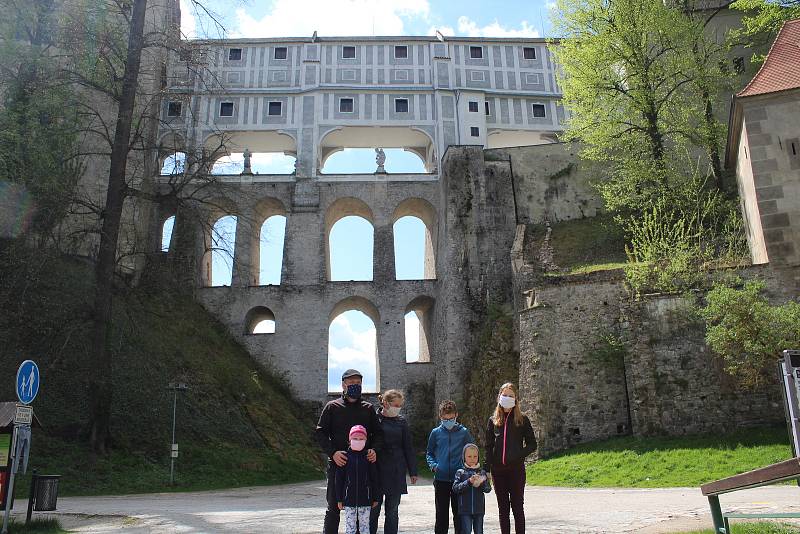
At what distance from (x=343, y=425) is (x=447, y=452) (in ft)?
4.28

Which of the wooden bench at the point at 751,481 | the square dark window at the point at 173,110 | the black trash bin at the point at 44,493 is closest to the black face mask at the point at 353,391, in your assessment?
the wooden bench at the point at 751,481

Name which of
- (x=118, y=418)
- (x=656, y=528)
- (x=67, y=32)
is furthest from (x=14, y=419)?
(x=67, y=32)

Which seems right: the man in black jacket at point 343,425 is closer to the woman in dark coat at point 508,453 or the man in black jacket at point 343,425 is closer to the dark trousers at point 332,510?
the dark trousers at point 332,510

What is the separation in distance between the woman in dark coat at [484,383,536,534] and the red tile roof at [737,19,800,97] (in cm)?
1583

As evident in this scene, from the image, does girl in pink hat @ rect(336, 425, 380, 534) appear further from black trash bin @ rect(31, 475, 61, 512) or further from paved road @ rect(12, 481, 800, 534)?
black trash bin @ rect(31, 475, 61, 512)

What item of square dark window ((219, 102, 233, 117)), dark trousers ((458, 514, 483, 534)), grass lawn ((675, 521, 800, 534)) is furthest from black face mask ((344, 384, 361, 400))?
square dark window ((219, 102, 233, 117))

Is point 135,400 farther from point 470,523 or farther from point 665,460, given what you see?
point 470,523

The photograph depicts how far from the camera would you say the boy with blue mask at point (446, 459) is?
732 centimetres

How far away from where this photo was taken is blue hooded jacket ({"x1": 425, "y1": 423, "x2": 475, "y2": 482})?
7.38m

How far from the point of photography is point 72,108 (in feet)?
74.2

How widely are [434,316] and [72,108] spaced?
19.5 metres

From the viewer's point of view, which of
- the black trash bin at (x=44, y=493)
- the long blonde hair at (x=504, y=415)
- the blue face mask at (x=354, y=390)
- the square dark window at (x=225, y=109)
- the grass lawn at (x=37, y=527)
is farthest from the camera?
the square dark window at (x=225, y=109)

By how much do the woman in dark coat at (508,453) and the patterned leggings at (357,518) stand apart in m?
1.68

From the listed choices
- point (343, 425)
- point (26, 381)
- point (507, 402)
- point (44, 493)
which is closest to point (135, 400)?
point (44, 493)
